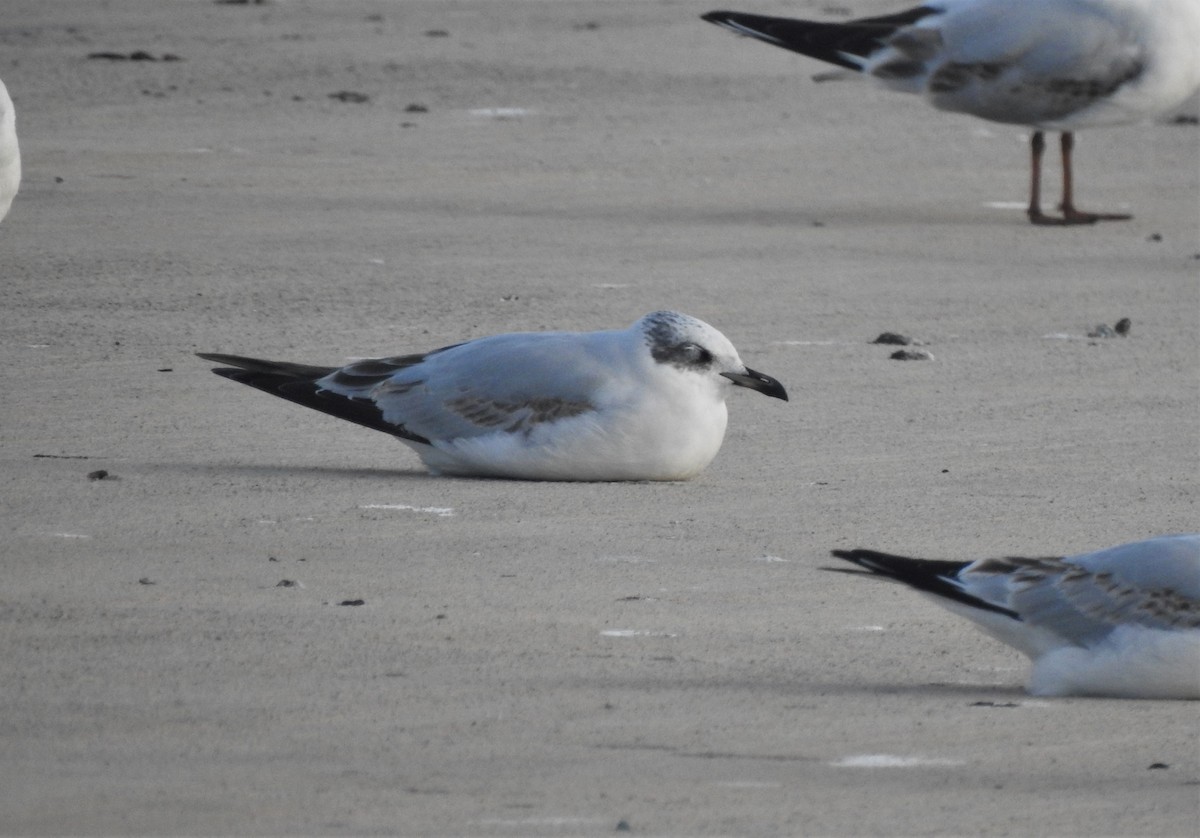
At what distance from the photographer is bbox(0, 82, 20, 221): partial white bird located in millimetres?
8977

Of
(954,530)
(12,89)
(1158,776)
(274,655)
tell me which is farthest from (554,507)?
(12,89)

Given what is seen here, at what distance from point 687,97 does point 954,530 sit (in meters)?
9.56

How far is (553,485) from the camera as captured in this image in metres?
6.94

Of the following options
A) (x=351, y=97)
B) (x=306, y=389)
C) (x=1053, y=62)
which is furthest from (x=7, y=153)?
(x=1053, y=62)

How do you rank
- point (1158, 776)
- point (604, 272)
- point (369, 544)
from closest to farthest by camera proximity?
1. point (1158, 776)
2. point (369, 544)
3. point (604, 272)

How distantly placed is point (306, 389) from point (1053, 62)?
6.83m

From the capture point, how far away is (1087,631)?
194 inches

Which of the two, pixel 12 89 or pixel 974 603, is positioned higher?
pixel 974 603

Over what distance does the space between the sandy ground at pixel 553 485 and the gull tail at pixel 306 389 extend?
0.56 ft

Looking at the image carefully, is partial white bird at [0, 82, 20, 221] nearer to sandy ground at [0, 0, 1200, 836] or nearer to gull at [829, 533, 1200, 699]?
sandy ground at [0, 0, 1200, 836]

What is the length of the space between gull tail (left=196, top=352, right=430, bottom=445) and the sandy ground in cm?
17

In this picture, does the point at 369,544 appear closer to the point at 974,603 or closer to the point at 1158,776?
the point at 974,603

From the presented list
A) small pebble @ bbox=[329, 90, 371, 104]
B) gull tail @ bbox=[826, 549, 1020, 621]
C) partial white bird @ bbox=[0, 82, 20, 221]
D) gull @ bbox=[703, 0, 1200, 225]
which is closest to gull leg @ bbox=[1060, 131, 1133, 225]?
gull @ bbox=[703, 0, 1200, 225]

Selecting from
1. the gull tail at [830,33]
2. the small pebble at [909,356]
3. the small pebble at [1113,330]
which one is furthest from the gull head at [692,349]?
the gull tail at [830,33]
